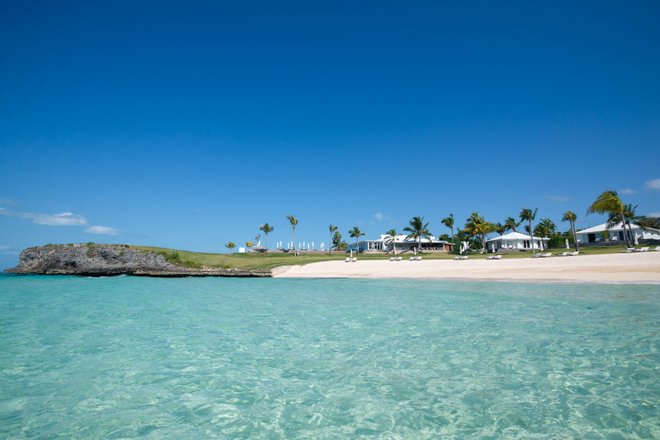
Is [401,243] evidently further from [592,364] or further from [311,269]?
[592,364]

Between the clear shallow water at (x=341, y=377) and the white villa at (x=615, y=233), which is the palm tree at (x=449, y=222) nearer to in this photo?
the white villa at (x=615, y=233)

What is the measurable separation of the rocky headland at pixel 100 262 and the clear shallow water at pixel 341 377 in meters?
56.3

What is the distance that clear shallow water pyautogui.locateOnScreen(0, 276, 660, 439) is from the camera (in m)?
5.87

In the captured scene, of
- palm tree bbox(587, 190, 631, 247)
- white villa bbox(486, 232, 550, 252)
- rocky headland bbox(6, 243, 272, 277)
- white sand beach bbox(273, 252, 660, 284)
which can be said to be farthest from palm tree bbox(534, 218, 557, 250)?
rocky headland bbox(6, 243, 272, 277)

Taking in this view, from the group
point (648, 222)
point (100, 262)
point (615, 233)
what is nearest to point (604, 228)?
point (615, 233)

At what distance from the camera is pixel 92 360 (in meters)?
10.0

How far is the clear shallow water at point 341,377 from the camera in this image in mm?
5867

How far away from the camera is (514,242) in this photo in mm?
89375

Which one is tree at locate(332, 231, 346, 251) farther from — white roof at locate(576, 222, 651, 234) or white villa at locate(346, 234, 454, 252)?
white roof at locate(576, 222, 651, 234)

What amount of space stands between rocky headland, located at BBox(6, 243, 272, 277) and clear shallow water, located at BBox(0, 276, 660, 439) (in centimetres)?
5628

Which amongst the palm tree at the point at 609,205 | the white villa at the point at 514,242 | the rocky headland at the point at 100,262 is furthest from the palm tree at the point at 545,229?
the rocky headland at the point at 100,262

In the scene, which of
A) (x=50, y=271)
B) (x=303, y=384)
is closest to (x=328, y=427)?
(x=303, y=384)

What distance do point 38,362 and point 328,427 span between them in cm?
893

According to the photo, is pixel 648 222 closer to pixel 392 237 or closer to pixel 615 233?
pixel 615 233
